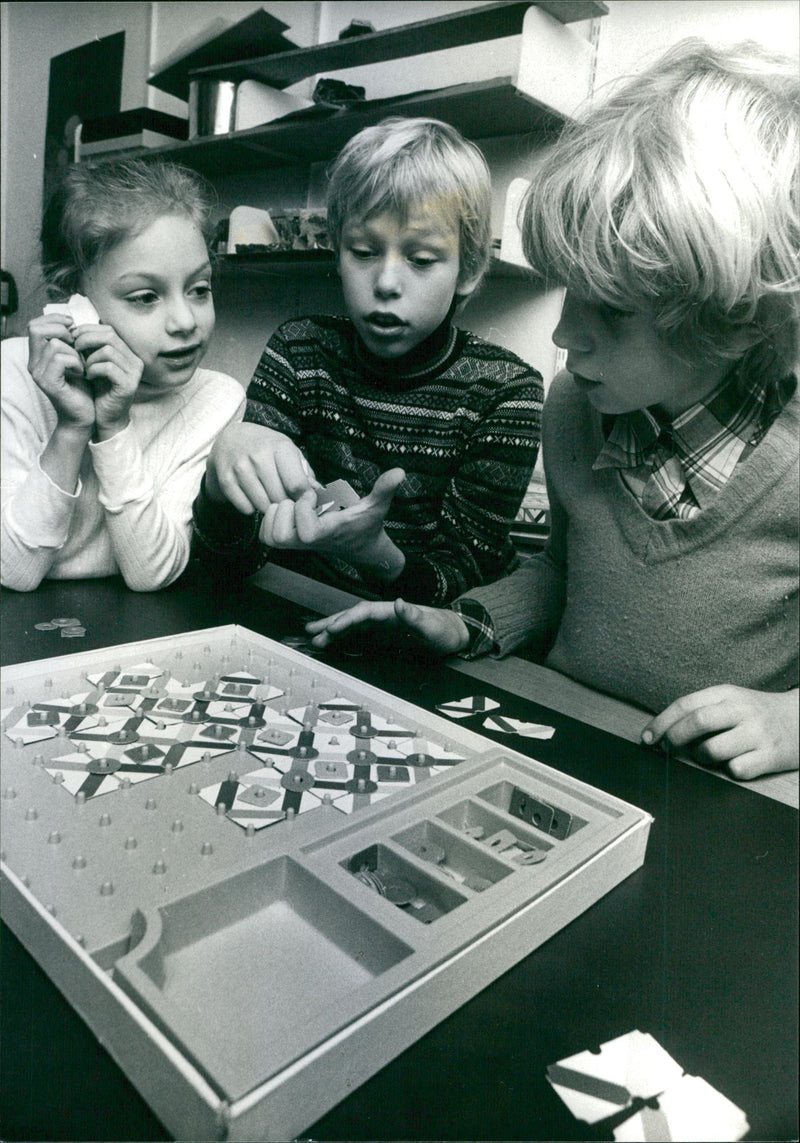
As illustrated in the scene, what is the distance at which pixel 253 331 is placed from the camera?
493mm

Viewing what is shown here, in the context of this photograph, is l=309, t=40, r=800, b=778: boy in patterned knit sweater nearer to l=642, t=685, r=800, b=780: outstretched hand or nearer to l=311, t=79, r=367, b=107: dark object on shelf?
l=642, t=685, r=800, b=780: outstretched hand

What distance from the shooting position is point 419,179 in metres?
0.43

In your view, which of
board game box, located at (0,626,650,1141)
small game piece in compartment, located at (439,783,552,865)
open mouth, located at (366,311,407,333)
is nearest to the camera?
board game box, located at (0,626,650,1141)

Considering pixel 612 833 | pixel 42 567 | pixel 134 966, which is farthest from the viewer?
pixel 42 567

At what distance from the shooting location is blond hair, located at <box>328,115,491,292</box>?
0.43m

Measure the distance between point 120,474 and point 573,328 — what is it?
12.2 inches

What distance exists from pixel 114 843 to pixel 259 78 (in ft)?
1.45

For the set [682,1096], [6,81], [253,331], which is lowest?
[682,1096]

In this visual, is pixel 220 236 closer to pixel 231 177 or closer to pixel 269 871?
pixel 231 177

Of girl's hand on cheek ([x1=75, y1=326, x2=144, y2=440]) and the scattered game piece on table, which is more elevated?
girl's hand on cheek ([x1=75, y1=326, x2=144, y2=440])

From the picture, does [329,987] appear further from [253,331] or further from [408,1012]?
[253,331]

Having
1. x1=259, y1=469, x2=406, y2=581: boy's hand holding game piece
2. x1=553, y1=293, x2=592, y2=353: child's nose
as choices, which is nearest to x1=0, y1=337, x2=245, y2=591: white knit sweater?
x1=259, y1=469, x2=406, y2=581: boy's hand holding game piece

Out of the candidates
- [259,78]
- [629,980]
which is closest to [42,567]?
[259,78]

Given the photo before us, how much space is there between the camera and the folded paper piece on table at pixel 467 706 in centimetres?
51
